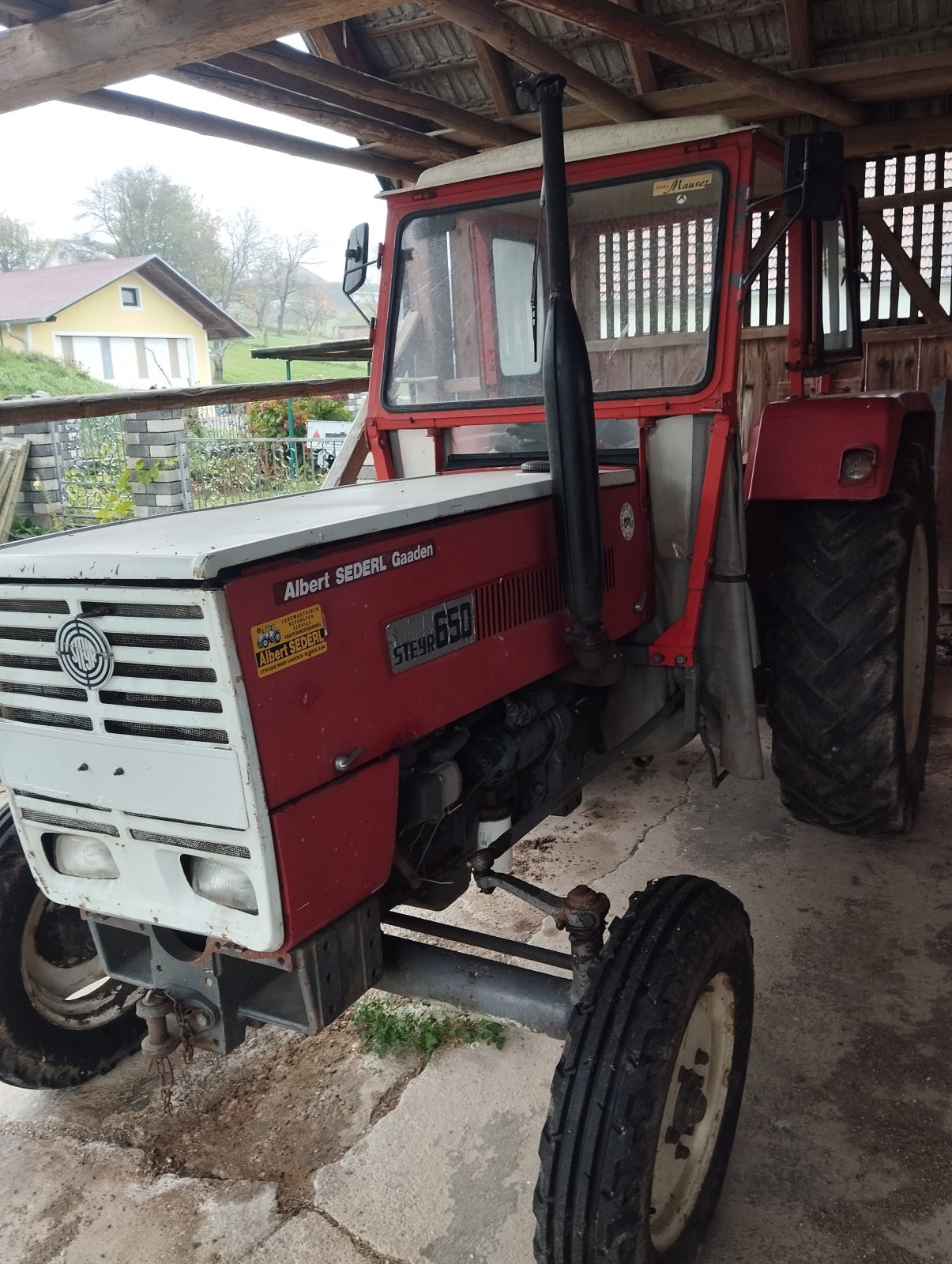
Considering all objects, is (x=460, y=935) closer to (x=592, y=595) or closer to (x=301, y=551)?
(x=592, y=595)

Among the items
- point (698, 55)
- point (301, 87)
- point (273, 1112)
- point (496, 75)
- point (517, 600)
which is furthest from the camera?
point (496, 75)

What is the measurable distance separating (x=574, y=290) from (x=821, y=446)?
2.89 feet

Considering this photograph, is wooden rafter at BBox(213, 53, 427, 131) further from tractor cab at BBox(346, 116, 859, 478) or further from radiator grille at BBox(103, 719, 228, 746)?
radiator grille at BBox(103, 719, 228, 746)

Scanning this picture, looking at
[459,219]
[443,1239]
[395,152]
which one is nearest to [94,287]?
[395,152]

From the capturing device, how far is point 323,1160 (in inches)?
86.7

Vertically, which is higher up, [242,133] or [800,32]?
[800,32]

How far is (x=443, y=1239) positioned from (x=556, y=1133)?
533mm

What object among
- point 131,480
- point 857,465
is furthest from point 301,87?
point 131,480

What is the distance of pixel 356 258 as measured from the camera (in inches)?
116

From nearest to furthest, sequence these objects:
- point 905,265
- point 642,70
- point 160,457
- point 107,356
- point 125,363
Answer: point 642,70, point 905,265, point 160,457, point 107,356, point 125,363

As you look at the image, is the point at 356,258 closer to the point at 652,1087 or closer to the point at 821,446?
the point at 821,446

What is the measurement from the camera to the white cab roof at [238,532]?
5.05ft

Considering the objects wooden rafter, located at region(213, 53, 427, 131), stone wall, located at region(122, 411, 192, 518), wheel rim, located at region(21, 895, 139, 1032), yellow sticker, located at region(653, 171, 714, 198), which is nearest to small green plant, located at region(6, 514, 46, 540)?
stone wall, located at region(122, 411, 192, 518)

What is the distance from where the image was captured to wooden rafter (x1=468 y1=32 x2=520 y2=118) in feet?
14.6
